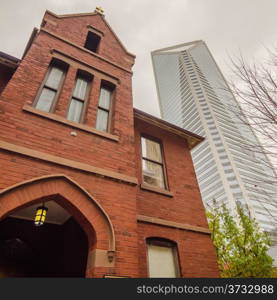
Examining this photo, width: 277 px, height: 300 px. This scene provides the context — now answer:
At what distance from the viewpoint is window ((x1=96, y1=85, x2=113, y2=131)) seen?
5.90 metres

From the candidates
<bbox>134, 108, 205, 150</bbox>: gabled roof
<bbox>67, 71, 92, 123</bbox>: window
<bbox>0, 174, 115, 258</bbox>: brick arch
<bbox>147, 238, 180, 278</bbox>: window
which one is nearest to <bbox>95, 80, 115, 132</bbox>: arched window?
<bbox>67, 71, 92, 123</bbox>: window

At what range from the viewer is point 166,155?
24.9 ft

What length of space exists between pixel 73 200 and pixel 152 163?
377 centimetres

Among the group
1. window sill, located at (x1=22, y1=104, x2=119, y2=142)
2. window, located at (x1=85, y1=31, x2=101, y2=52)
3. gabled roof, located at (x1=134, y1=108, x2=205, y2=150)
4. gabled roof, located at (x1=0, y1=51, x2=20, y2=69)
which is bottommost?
window sill, located at (x1=22, y1=104, x2=119, y2=142)

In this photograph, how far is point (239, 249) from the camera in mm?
13273

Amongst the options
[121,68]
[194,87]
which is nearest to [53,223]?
[121,68]

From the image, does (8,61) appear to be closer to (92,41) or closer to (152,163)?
(92,41)

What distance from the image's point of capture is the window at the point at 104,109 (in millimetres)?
5905

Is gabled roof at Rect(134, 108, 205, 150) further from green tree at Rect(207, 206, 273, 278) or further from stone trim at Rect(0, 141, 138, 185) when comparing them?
green tree at Rect(207, 206, 273, 278)

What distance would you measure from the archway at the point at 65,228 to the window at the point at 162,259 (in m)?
1.63

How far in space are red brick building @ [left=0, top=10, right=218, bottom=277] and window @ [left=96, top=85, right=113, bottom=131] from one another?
0.11 feet

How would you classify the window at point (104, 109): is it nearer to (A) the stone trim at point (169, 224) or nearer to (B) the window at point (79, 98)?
(B) the window at point (79, 98)

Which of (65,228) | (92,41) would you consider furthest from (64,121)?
(92,41)
